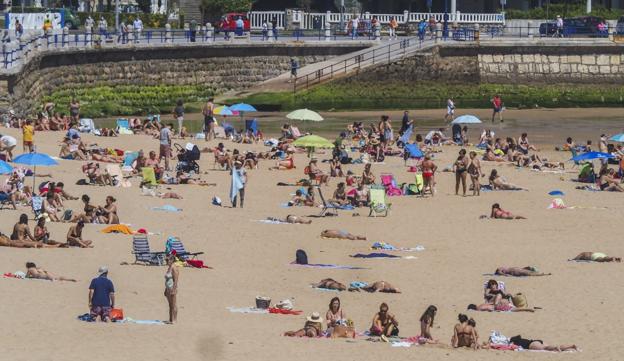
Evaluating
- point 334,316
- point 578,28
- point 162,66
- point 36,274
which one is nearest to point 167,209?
point 36,274

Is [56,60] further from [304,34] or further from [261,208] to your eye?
[261,208]

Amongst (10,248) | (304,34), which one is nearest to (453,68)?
(304,34)

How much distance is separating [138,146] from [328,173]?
18.7 feet

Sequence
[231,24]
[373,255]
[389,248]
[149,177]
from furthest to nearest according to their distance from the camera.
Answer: [231,24], [149,177], [389,248], [373,255]

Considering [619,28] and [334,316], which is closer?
[334,316]

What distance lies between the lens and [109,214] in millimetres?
24984

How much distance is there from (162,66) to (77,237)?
1137 inches

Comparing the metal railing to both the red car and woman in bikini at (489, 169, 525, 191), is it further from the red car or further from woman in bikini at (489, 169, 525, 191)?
woman in bikini at (489, 169, 525, 191)

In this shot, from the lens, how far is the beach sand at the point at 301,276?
683 inches

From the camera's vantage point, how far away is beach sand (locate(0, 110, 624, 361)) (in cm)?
1734

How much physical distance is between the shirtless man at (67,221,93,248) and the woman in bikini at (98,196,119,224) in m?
2.03

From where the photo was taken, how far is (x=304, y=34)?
57.3m

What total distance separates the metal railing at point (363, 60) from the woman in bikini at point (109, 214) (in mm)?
27107

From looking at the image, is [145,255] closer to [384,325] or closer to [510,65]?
[384,325]
